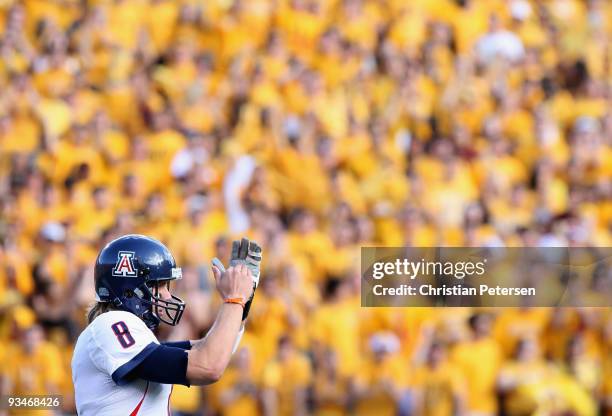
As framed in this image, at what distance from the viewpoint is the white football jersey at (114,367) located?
4160 mm

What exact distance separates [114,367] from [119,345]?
7 cm

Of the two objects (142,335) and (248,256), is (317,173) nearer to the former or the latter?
(248,256)

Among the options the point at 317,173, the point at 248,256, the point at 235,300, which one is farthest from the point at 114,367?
the point at 317,173

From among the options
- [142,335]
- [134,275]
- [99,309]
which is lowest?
[142,335]

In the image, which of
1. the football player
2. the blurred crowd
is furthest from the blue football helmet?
the blurred crowd

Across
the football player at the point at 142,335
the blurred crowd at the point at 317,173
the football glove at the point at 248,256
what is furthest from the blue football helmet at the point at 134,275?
the blurred crowd at the point at 317,173

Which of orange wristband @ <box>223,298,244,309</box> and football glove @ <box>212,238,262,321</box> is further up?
football glove @ <box>212,238,262,321</box>

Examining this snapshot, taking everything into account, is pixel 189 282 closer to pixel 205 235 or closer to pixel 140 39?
pixel 205 235

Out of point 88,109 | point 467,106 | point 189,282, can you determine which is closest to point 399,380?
point 189,282

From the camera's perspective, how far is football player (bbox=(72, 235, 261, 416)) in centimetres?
409

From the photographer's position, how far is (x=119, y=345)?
13.7ft

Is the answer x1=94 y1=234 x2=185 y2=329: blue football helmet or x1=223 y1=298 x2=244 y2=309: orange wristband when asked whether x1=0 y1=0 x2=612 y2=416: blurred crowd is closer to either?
x1=94 y1=234 x2=185 y2=329: blue football helmet

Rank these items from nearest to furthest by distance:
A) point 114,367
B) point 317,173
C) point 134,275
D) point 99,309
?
1. point 114,367
2. point 134,275
3. point 99,309
4. point 317,173

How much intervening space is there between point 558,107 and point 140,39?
14.3ft
